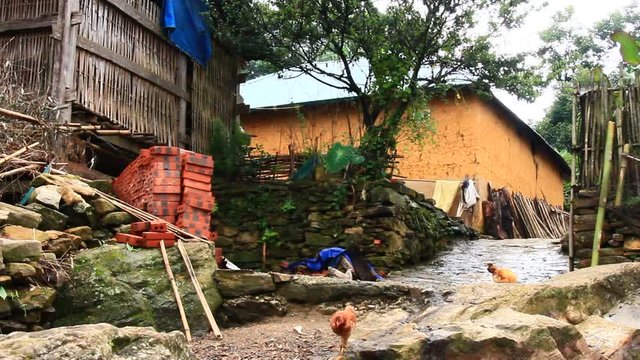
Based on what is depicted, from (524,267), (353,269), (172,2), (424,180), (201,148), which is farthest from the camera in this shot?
(424,180)

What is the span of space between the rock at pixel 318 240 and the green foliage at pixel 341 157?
108cm

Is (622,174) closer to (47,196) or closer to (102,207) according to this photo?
(102,207)

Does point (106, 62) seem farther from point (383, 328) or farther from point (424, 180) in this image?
point (424, 180)

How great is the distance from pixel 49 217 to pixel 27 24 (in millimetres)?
3679

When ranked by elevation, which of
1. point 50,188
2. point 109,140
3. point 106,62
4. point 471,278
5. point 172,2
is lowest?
point 471,278

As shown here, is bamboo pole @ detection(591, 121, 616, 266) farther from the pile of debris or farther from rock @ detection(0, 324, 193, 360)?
rock @ detection(0, 324, 193, 360)

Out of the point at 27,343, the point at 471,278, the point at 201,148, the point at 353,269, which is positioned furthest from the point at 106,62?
the point at 27,343

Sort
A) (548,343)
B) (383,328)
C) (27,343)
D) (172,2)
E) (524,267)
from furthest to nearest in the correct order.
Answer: (172,2)
(524,267)
(383,328)
(548,343)
(27,343)

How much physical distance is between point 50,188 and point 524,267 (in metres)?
6.68

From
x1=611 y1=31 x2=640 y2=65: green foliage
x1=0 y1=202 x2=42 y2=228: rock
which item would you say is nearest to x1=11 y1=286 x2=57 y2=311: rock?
x1=0 y1=202 x2=42 y2=228: rock

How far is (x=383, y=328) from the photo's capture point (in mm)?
4152

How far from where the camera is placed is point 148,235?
213 inches

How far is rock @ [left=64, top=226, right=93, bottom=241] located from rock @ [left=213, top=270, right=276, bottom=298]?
3.80 feet

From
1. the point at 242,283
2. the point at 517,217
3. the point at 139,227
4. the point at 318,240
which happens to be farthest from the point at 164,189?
the point at 517,217
